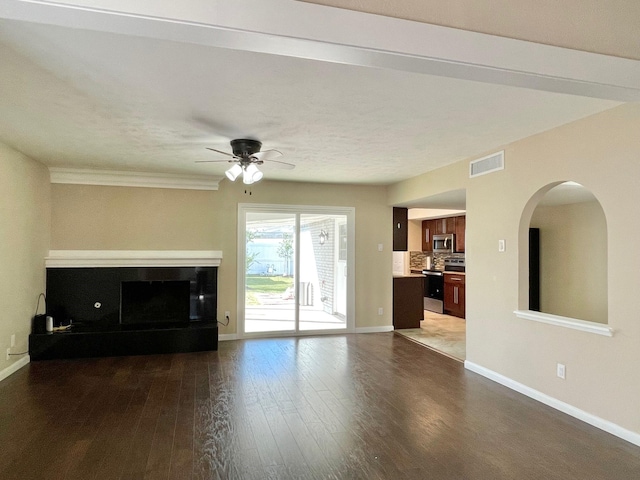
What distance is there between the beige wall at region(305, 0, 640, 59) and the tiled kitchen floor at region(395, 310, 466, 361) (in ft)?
13.1

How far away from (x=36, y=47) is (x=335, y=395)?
134 inches

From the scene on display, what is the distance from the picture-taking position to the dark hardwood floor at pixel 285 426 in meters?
2.57

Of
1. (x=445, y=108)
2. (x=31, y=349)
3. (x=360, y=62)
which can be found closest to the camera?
(x=360, y=62)

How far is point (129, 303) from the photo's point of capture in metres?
5.91

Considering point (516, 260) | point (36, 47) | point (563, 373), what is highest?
point (36, 47)

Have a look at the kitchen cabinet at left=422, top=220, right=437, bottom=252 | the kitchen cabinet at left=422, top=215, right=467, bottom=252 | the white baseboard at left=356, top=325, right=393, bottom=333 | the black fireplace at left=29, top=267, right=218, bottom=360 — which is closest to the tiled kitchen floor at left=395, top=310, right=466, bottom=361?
the white baseboard at left=356, top=325, right=393, bottom=333

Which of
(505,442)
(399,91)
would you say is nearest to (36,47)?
(399,91)

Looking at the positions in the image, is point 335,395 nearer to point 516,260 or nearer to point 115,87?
point 516,260

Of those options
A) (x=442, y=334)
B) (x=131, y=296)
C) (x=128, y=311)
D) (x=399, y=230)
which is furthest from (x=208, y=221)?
(x=442, y=334)

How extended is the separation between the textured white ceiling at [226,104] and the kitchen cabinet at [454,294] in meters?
4.28


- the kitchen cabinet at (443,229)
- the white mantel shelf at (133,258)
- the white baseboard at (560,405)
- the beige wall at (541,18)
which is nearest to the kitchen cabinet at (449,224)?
the kitchen cabinet at (443,229)

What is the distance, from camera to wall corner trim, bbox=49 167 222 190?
561 cm

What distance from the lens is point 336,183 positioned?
6.75m

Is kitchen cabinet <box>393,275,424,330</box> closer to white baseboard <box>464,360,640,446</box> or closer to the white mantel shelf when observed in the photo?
white baseboard <box>464,360,640,446</box>
